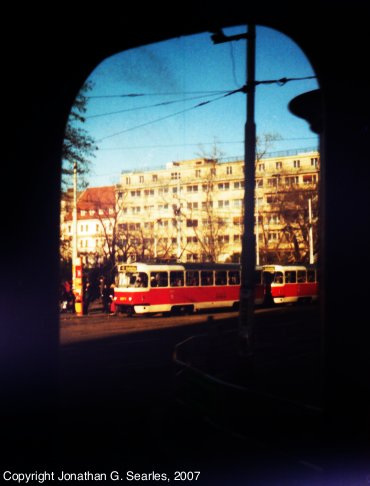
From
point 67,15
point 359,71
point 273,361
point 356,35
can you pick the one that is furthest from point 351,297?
point 273,361

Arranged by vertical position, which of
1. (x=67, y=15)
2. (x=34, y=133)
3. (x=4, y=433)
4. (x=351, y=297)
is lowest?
(x=4, y=433)

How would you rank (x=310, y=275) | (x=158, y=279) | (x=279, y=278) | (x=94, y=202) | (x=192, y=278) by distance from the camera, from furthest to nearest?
(x=310, y=275), (x=94, y=202), (x=279, y=278), (x=192, y=278), (x=158, y=279)

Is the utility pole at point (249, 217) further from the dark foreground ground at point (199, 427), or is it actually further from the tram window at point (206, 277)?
the tram window at point (206, 277)

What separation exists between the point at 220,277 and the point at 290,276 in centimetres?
800

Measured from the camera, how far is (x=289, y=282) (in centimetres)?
3631

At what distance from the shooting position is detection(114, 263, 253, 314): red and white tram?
2669 cm

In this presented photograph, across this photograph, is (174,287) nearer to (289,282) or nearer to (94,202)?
(289,282)

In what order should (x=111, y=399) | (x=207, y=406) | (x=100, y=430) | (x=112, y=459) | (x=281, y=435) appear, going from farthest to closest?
(x=111, y=399)
(x=207, y=406)
(x=100, y=430)
(x=281, y=435)
(x=112, y=459)

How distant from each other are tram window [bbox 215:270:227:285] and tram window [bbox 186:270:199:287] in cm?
173

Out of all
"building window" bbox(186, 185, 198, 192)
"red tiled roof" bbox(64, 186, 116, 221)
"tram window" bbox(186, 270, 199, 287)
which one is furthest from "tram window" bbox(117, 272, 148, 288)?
"building window" bbox(186, 185, 198, 192)

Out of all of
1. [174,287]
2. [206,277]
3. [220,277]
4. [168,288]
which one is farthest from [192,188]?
[168,288]

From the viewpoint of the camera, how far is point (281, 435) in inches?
242

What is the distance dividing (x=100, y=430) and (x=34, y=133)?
4203 mm

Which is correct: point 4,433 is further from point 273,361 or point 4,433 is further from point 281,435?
point 273,361
